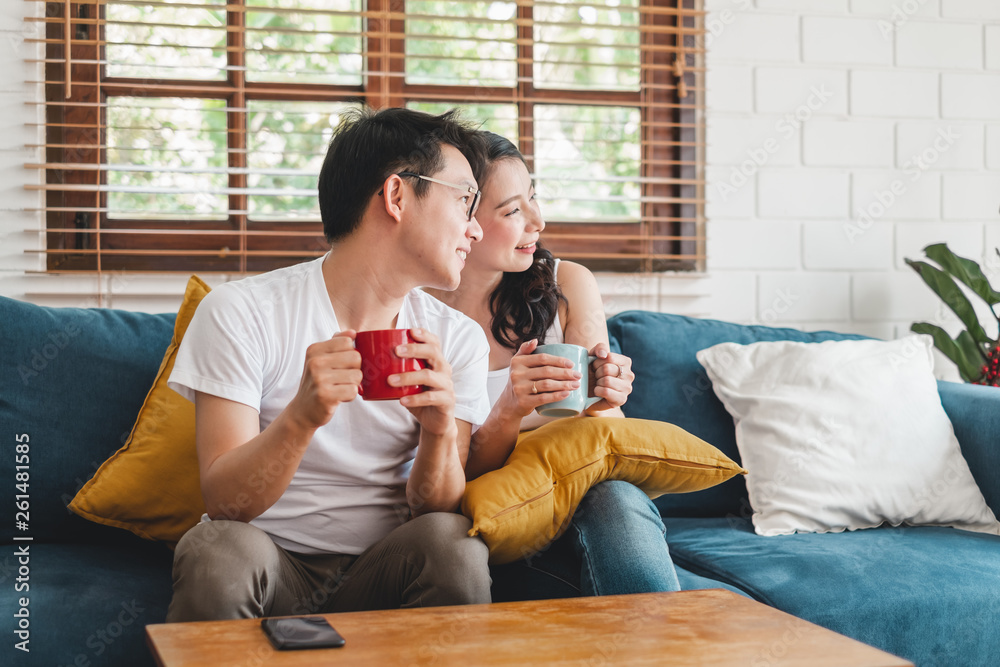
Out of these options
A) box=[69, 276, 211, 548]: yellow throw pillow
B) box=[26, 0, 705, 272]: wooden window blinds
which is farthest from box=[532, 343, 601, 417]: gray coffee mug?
box=[26, 0, 705, 272]: wooden window blinds

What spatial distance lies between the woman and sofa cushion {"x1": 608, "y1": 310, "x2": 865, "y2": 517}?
20cm

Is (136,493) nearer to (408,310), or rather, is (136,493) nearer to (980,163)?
(408,310)

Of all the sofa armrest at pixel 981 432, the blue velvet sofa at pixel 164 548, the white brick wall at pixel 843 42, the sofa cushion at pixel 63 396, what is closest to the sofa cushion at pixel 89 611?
the blue velvet sofa at pixel 164 548

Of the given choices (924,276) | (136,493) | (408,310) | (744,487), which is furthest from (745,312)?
(136,493)

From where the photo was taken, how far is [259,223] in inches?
92.0

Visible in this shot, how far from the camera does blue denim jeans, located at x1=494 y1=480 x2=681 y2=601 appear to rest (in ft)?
4.26

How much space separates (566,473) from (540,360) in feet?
0.66

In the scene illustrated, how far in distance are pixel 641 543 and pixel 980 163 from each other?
6.81 feet

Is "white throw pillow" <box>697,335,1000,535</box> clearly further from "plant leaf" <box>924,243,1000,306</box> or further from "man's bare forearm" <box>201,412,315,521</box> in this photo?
"man's bare forearm" <box>201,412,315,521</box>

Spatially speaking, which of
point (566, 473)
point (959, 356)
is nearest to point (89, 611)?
point (566, 473)

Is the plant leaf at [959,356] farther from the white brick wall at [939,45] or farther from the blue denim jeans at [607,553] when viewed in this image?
the blue denim jeans at [607,553]

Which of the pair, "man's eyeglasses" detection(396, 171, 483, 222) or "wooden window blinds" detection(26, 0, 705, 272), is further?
"wooden window blinds" detection(26, 0, 705, 272)

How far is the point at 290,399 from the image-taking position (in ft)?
4.45

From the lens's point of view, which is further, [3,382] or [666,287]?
[666,287]
